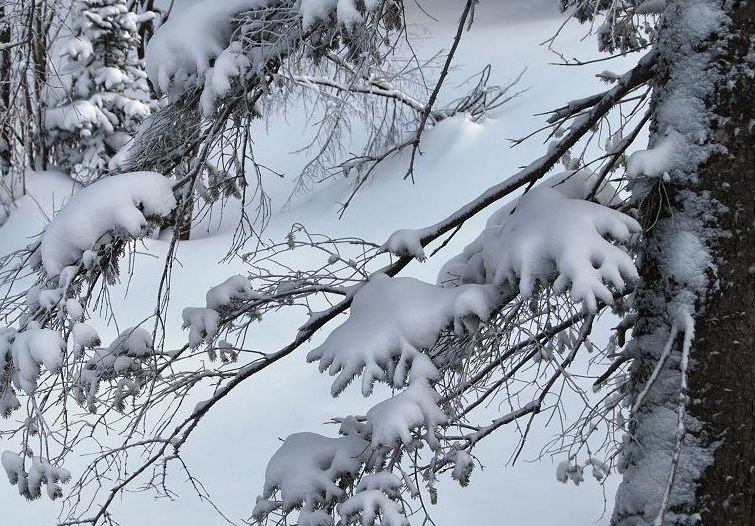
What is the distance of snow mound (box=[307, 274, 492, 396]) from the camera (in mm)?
2682

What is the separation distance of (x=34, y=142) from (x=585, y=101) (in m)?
12.4

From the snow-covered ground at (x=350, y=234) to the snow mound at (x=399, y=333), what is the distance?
3.00ft

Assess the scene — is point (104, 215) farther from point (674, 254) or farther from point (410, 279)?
point (674, 254)

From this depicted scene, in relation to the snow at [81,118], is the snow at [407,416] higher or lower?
lower

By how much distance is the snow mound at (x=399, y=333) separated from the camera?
106 inches

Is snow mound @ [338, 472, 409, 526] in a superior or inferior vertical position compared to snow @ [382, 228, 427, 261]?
inferior

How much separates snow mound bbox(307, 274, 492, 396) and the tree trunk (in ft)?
1.95

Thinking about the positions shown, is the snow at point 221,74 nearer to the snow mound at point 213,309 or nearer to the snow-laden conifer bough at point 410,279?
the snow-laden conifer bough at point 410,279

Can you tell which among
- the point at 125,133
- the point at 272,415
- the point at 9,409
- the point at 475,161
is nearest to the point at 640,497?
the point at 9,409

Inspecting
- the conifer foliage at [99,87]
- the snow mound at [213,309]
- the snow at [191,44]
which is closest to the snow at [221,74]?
the snow at [191,44]

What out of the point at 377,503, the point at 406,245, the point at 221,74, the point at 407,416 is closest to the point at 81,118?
the point at 221,74

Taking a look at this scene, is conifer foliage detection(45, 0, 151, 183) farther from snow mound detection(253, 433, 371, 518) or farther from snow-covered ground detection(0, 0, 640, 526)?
snow mound detection(253, 433, 371, 518)

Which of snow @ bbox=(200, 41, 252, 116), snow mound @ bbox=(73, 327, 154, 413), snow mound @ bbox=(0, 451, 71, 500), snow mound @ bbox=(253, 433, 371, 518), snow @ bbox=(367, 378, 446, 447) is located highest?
snow @ bbox=(200, 41, 252, 116)

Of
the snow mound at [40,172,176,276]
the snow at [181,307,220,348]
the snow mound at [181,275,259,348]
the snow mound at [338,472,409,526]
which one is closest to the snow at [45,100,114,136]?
the snow mound at [181,275,259,348]
